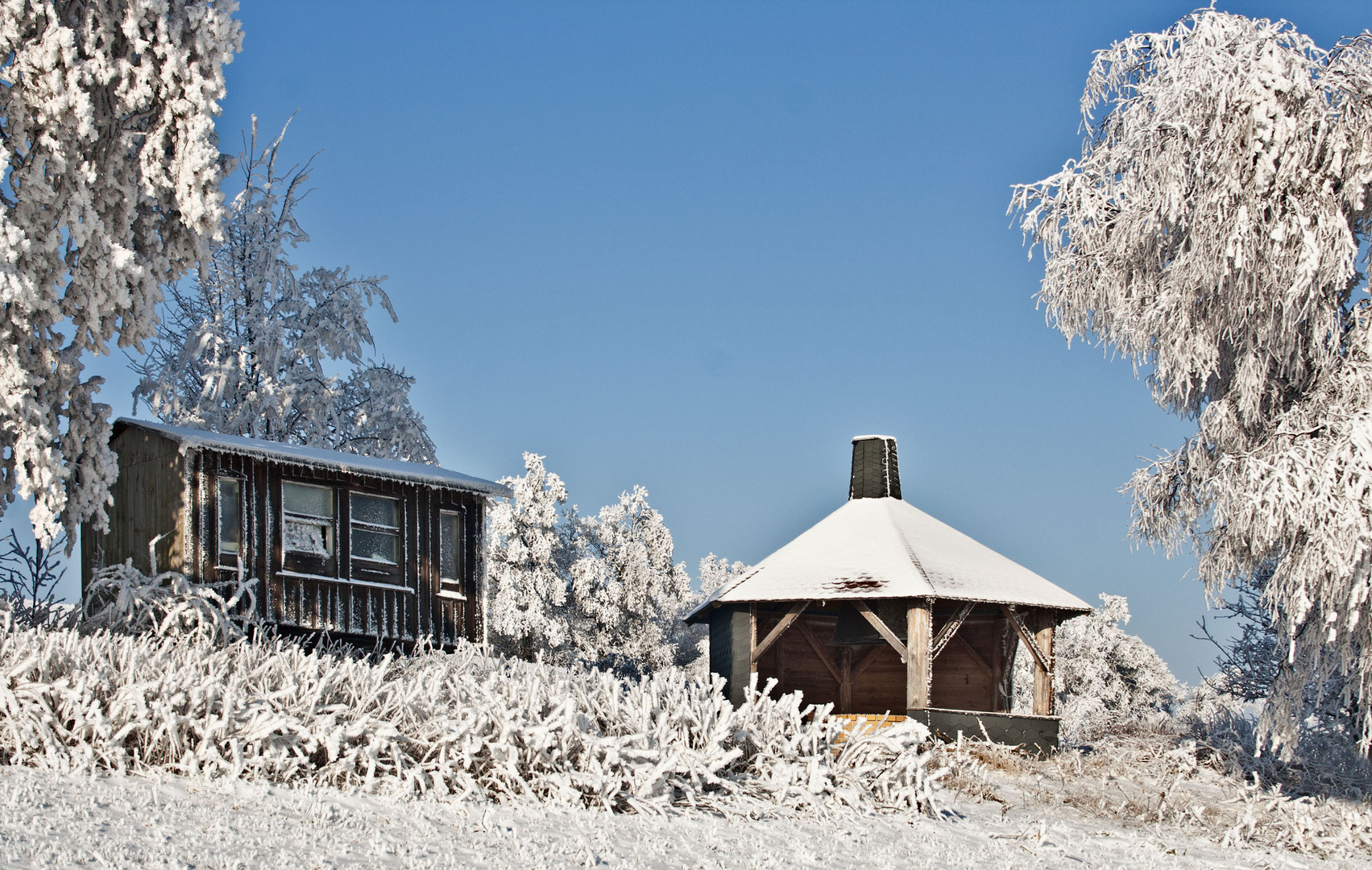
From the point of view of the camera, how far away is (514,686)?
1075 cm

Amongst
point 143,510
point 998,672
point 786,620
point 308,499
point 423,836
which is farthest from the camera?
point 998,672

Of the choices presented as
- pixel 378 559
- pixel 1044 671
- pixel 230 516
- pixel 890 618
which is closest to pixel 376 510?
pixel 378 559

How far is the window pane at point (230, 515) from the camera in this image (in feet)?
54.6

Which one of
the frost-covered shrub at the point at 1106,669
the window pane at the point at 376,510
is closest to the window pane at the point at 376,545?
the window pane at the point at 376,510

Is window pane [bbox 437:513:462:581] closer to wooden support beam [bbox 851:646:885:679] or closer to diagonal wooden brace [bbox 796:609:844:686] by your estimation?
diagonal wooden brace [bbox 796:609:844:686]

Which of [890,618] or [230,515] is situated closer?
[230,515]

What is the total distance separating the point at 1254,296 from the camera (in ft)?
45.8

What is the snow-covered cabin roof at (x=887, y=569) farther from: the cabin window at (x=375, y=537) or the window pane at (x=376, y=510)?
the window pane at (x=376, y=510)

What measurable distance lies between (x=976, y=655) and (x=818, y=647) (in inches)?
121

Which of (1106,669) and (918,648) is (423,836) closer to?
(918,648)

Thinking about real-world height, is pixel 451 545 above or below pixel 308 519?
below

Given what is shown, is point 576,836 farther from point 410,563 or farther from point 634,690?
point 410,563

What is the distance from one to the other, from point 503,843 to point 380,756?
1.88 meters

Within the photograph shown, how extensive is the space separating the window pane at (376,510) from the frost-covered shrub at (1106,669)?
71.5 feet
